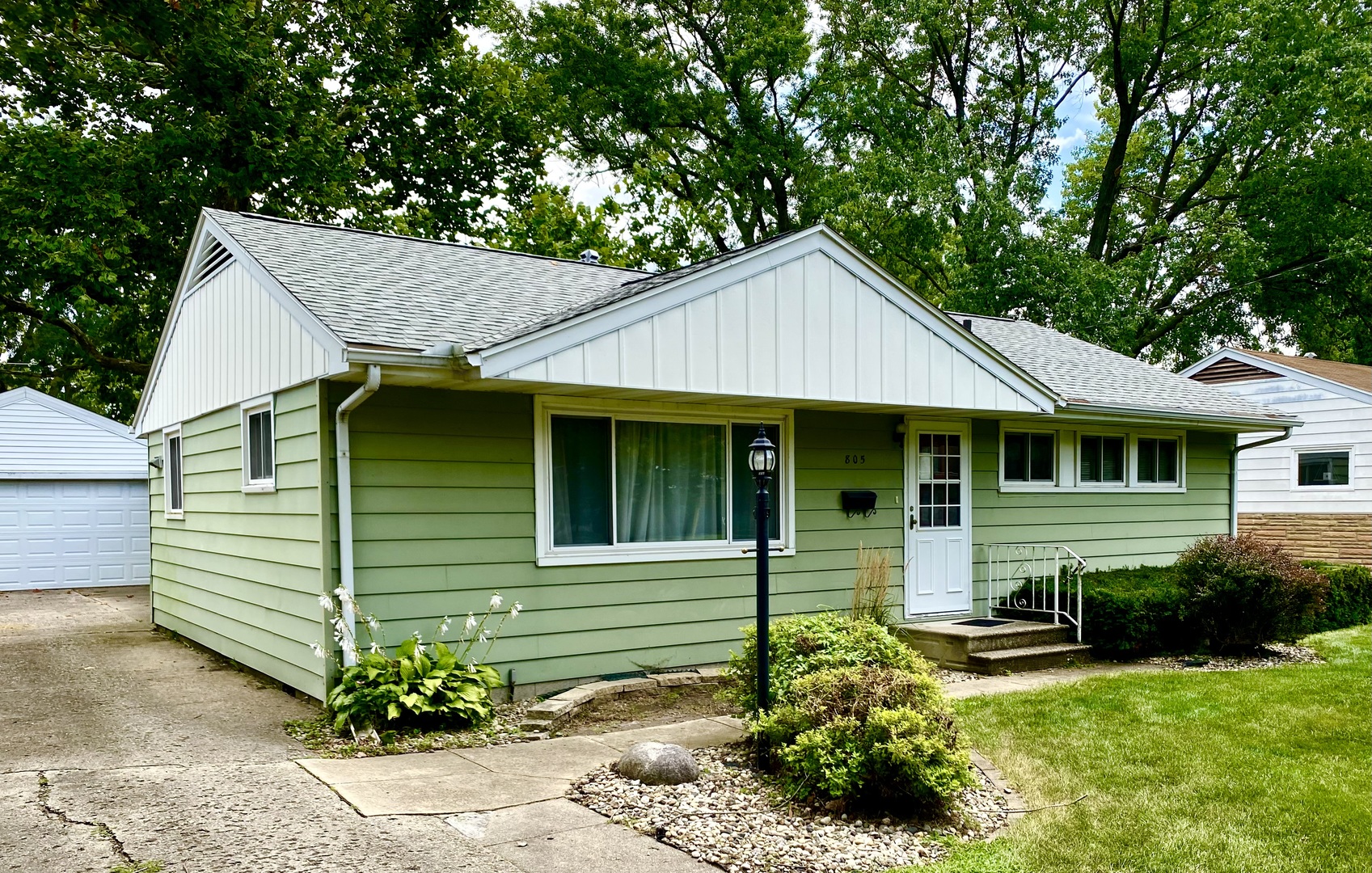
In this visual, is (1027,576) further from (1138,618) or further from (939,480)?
(939,480)

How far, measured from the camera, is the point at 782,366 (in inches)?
308

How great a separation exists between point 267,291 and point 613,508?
10.5 ft

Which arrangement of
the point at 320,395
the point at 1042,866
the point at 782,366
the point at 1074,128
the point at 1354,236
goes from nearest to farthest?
the point at 1042,866
the point at 320,395
the point at 782,366
the point at 1354,236
the point at 1074,128

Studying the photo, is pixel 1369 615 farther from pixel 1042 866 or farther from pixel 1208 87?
pixel 1208 87

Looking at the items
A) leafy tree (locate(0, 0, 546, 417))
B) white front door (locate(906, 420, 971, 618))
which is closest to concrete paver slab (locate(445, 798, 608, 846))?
white front door (locate(906, 420, 971, 618))

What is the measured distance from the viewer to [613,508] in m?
7.80

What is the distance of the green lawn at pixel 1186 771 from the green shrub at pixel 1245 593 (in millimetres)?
860

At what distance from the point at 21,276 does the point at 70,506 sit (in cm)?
407

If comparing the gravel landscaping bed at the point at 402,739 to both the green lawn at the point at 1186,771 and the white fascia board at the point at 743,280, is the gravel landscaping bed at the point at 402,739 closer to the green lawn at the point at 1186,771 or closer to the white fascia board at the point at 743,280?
the white fascia board at the point at 743,280

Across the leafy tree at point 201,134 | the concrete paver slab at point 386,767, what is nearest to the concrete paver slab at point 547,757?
the concrete paver slab at point 386,767

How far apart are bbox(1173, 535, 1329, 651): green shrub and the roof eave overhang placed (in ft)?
5.82

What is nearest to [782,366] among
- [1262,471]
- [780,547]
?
[780,547]

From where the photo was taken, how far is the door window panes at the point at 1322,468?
1653cm

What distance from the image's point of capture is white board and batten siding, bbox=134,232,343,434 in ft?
22.5
